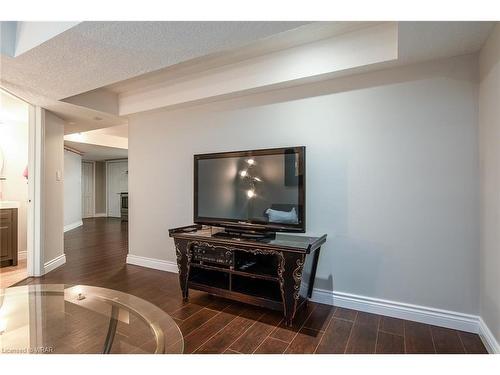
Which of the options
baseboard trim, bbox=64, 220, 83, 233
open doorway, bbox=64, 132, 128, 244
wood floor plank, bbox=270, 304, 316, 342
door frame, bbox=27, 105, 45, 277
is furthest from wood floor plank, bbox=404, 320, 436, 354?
baseboard trim, bbox=64, 220, 83, 233

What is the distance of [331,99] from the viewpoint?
8.02 feet

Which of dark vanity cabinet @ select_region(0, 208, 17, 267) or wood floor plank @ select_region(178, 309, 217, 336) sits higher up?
dark vanity cabinet @ select_region(0, 208, 17, 267)

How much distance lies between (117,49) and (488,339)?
318 cm

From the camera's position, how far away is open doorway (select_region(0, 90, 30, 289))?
3.59 metres

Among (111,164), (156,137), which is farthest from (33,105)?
(111,164)

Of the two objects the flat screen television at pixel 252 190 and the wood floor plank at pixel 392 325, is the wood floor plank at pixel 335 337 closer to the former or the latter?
the wood floor plank at pixel 392 325

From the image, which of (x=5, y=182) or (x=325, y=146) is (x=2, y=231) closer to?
(x=5, y=182)

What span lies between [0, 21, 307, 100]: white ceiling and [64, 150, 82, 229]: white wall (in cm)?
502

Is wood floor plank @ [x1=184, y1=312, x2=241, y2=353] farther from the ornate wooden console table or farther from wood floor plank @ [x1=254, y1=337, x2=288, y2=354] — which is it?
wood floor plank @ [x1=254, y1=337, x2=288, y2=354]

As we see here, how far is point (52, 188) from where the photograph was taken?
11.6 ft

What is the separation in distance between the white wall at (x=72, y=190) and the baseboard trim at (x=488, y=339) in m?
7.80
